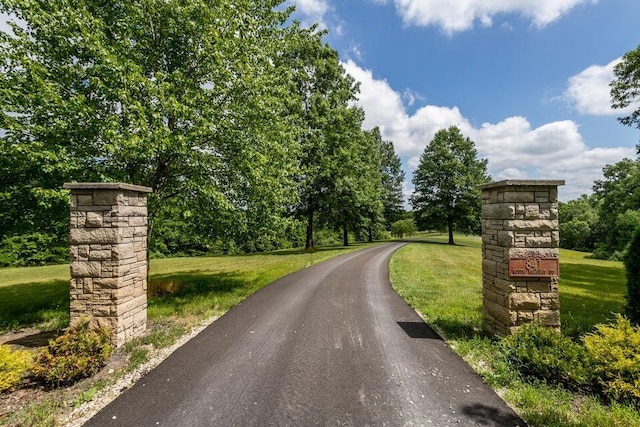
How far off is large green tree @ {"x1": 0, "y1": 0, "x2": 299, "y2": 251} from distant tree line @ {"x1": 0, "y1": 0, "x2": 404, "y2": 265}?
0.04m

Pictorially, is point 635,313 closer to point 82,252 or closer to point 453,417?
point 453,417

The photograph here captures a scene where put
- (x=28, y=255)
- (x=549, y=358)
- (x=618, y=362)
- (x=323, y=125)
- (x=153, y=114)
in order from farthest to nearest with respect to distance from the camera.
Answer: (x=28, y=255) → (x=323, y=125) → (x=153, y=114) → (x=549, y=358) → (x=618, y=362)

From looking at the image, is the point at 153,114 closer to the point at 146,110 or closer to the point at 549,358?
the point at 146,110

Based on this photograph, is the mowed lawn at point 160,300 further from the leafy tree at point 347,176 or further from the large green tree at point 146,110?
the leafy tree at point 347,176

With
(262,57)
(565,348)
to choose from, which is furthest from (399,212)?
(565,348)

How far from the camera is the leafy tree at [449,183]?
35.2 m

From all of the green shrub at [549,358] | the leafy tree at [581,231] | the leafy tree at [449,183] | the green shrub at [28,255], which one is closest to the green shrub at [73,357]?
the green shrub at [549,358]

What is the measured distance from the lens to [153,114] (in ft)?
26.4

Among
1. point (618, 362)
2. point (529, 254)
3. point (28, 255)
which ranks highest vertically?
point (529, 254)

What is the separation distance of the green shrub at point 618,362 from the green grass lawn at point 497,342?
0.95 feet

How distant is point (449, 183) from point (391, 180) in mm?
22087

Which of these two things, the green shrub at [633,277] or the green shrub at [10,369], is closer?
the green shrub at [10,369]

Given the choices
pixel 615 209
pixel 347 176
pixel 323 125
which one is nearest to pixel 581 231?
pixel 615 209

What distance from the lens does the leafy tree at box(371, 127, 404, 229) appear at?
56031 millimetres
